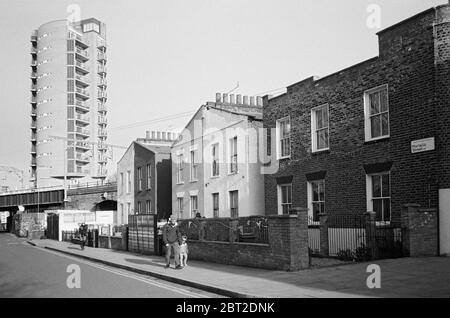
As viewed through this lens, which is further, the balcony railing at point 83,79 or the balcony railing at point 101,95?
the balcony railing at point 101,95

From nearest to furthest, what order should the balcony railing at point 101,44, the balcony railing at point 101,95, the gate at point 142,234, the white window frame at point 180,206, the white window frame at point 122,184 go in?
the gate at point 142,234 < the white window frame at point 180,206 < the white window frame at point 122,184 < the balcony railing at point 101,95 < the balcony railing at point 101,44

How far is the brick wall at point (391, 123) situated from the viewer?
17.0m

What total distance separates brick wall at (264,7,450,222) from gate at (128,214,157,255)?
6698mm

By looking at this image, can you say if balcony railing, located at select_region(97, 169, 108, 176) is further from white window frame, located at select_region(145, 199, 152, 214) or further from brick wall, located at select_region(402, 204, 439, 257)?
brick wall, located at select_region(402, 204, 439, 257)

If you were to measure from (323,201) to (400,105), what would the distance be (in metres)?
5.33

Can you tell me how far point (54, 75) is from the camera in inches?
4060

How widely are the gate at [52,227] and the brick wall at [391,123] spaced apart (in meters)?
31.2

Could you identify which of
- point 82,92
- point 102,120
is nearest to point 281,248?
point 82,92

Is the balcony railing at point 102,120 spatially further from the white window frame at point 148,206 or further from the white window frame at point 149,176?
the white window frame at point 148,206

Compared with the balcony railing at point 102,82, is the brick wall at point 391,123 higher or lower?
lower

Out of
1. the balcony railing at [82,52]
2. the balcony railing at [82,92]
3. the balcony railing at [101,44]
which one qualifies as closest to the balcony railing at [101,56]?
the balcony railing at [101,44]

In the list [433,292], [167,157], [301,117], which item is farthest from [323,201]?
[167,157]

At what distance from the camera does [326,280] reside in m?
13.2

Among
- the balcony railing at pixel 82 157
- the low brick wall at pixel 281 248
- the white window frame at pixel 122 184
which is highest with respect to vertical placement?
the balcony railing at pixel 82 157
